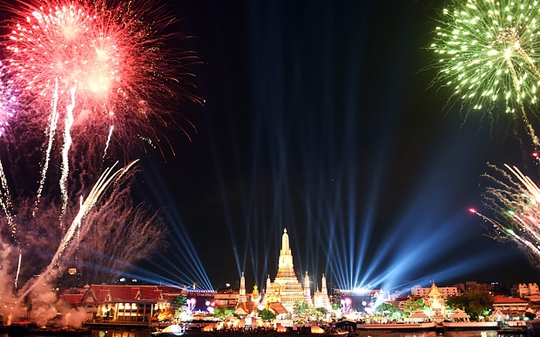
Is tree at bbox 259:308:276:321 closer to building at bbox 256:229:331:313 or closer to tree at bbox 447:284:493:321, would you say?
building at bbox 256:229:331:313

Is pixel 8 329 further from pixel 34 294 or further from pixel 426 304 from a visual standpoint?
pixel 426 304

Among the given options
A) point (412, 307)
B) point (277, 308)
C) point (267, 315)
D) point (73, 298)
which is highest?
point (73, 298)

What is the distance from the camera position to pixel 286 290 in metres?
83.4

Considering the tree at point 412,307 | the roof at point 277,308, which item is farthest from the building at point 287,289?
the tree at point 412,307

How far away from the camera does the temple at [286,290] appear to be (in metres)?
80.4

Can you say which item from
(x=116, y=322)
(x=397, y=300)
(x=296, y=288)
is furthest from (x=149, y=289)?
(x=397, y=300)

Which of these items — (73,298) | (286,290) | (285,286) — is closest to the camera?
(73,298)

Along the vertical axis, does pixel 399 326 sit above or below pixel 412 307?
below

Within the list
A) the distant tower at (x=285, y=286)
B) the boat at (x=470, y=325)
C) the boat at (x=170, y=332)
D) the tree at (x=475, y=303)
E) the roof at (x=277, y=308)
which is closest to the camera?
the boat at (x=170, y=332)

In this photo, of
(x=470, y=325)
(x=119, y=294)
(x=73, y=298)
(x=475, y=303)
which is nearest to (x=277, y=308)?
(x=119, y=294)

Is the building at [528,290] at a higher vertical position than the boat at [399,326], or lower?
higher

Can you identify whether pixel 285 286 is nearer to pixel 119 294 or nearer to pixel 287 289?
pixel 287 289

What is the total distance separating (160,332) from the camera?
45.6 m

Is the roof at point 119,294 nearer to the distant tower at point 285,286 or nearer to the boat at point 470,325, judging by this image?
the distant tower at point 285,286
